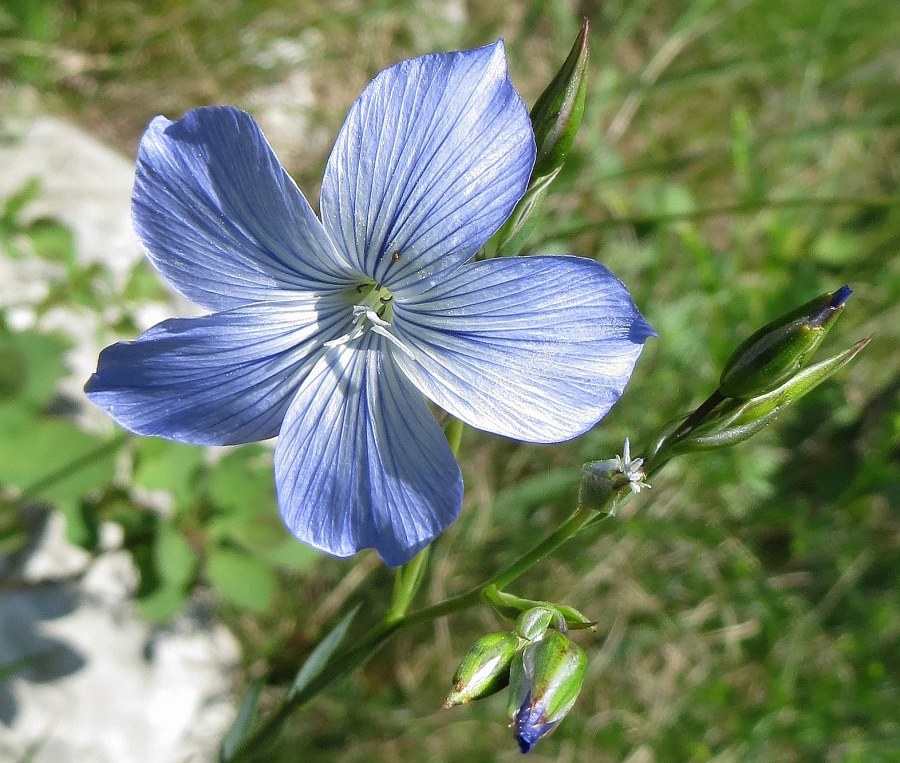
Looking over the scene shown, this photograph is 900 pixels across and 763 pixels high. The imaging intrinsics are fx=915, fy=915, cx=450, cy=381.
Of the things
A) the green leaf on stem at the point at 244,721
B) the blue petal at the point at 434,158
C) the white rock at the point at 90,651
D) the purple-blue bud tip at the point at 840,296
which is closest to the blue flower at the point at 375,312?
the blue petal at the point at 434,158

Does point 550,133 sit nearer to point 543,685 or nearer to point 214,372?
point 214,372

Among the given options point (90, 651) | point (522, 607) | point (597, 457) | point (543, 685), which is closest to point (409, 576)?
point (522, 607)

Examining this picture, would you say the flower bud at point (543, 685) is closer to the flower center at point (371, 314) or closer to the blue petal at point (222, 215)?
the flower center at point (371, 314)

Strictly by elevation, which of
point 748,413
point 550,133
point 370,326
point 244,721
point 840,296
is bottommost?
point 244,721

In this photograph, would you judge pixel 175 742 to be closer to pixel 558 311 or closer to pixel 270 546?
pixel 270 546

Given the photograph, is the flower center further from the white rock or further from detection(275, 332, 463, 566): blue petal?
the white rock

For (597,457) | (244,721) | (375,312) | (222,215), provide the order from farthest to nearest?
(597,457) → (244,721) → (375,312) → (222,215)
